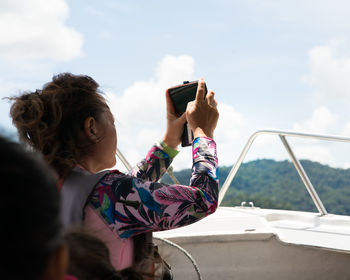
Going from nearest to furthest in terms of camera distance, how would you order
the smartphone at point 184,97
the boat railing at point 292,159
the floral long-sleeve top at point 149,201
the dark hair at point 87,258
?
the dark hair at point 87,258 → the floral long-sleeve top at point 149,201 → the smartphone at point 184,97 → the boat railing at point 292,159

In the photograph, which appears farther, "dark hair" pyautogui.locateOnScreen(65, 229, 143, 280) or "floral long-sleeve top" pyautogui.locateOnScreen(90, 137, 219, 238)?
"floral long-sleeve top" pyautogui.locateOnScreen(90, 137, 219, 238)

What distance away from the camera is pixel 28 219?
0.83ft

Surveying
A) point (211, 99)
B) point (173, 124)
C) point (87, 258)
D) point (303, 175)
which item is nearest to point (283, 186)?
point (303, 175)

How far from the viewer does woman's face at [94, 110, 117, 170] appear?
99cm

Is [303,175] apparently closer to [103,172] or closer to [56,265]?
[103,172]

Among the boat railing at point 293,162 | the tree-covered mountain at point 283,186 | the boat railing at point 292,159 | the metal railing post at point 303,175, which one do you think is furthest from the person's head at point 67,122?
the tree-covered mountain at point 283,186

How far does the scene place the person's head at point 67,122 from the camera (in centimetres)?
93

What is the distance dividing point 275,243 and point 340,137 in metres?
0.60

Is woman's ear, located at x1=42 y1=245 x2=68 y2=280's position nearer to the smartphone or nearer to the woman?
the woman

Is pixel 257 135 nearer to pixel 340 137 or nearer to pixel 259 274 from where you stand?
pixel 340 137

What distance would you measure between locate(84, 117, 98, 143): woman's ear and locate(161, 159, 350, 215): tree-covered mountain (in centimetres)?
4541

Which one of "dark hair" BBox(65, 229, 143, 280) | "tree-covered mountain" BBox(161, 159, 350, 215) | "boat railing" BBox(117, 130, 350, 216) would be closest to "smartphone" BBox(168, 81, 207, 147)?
"dark hair" BBox(65, 229, 143, 280)

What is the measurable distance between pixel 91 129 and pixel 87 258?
1.45 ft

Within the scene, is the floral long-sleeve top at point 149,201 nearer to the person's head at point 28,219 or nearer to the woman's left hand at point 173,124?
the woman's left hand at point 173,124
